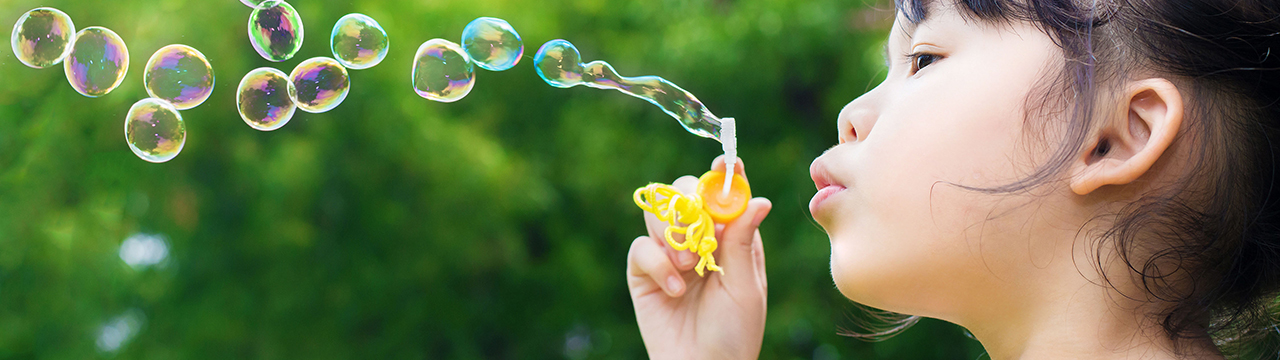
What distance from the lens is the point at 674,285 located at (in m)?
1.19

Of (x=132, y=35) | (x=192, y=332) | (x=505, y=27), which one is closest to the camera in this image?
(x=505, y=27)

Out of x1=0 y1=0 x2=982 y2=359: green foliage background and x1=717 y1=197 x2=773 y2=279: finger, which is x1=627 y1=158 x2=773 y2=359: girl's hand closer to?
x1=717 y1=197 x2=773 y2=279: finger

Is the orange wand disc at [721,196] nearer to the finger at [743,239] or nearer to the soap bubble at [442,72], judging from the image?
the finger at [743,239]

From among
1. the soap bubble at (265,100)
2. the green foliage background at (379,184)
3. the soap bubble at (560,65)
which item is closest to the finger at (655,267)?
the soap bubble at (560,65)

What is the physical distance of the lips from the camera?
0.88 meters

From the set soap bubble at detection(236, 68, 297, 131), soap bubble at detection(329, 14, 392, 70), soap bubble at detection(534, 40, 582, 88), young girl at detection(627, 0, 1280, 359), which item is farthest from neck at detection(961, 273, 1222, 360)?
soap bubble at detection(236, 68, 297, 131)

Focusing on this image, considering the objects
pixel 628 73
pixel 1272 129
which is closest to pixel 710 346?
pixel 1272 129

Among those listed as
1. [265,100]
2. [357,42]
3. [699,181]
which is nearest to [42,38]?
[265,100]

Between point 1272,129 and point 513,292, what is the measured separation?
3.41m

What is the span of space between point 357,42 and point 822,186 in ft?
2.62

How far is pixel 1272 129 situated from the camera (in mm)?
774

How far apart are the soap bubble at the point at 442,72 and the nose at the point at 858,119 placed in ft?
2.11

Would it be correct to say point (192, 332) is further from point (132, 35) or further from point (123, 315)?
point (132, 35)

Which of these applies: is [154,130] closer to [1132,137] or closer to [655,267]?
[655,267]
